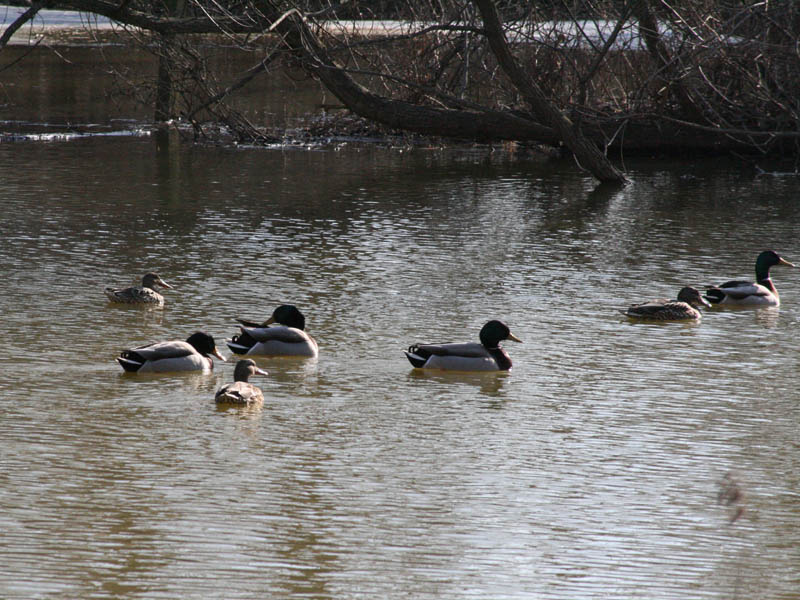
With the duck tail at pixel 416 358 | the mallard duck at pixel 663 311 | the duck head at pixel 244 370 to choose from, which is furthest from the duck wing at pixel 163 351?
the mallard duck at pixel 663 311

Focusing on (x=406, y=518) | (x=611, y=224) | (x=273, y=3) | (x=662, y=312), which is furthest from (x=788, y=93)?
(x=406, y=518)

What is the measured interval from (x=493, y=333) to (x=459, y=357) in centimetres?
40

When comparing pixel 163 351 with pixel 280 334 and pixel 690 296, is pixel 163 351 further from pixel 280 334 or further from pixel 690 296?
pixel 690 296

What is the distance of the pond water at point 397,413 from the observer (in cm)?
606

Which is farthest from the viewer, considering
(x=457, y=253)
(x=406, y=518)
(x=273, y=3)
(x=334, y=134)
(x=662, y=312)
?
(x=334, y=134)

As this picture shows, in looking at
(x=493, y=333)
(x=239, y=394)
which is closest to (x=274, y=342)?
(x=239, y=394)

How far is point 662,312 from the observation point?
37.9 feet

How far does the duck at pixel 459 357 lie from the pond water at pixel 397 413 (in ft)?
0.33

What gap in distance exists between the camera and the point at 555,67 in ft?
76.4

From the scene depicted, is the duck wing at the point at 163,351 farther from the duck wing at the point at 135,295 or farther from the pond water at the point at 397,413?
the duck wing at the point at 135,295

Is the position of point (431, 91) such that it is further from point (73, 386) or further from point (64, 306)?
point (73, 386)

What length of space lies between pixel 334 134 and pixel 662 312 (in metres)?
16.1

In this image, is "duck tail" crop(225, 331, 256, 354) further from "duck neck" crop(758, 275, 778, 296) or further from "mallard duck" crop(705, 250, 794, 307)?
"duck neck" crop(758, 275, 778, 296)

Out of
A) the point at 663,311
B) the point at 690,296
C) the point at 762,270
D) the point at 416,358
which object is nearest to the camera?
the point at 416,358
